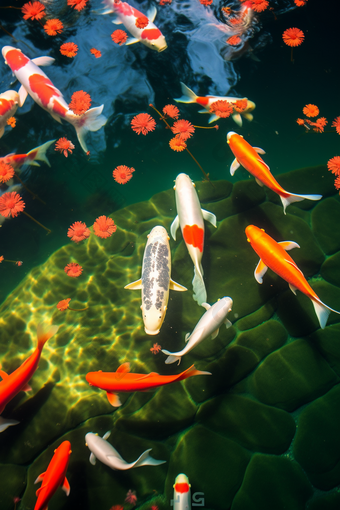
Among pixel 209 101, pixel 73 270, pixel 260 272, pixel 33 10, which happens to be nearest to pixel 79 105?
pixel 209 101

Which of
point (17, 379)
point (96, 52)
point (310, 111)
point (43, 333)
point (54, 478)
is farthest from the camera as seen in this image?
point (96, 52)

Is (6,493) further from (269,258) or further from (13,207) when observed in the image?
(269,258)

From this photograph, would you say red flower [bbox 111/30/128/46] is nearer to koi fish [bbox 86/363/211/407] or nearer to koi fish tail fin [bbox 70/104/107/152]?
koi fish tail fin [bbox 70/104/107/152]

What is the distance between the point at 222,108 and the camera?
450 centimetres

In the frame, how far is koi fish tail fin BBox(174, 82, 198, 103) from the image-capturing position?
459 cm

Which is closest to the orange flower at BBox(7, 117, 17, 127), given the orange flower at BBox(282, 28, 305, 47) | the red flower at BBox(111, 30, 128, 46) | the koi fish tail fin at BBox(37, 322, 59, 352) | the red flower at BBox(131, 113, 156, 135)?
the red flower at BBox(131, 113, 156, 135)

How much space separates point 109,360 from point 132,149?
3.93m

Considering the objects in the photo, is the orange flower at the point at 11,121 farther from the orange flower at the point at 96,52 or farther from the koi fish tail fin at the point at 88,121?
the orange flower at the point at 96,52

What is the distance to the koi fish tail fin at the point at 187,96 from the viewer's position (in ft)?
15.1

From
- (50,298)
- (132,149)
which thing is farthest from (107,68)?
(50,298)

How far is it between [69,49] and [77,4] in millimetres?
945

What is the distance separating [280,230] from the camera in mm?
3959

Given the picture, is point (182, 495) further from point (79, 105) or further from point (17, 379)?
point (79, 105)

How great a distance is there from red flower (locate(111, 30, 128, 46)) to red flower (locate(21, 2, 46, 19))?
1.39 meters
